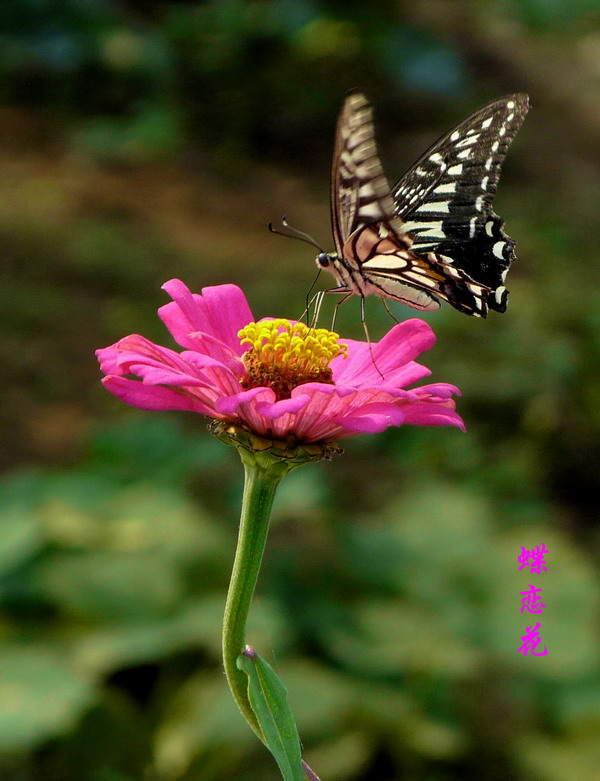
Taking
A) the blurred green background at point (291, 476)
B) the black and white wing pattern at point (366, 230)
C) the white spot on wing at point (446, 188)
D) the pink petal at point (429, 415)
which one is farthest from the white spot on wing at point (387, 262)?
the blurred green background at point (291, 476)

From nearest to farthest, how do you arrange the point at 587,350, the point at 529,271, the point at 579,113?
Result: the point at 587,350, the point at 529,271, the point at 579,113

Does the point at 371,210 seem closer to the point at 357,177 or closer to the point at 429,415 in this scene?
the point at 357,177

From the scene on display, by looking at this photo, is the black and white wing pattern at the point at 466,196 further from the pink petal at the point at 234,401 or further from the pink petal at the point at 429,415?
the pink petal at the point at 234,401

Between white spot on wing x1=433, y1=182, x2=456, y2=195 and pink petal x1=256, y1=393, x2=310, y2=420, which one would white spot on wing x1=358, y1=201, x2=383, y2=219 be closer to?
white spot on wing x1=433, y1=182, x2=456, y2=195

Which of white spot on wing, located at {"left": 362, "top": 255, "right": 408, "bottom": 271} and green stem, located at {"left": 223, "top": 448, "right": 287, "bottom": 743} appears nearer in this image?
green stem, located at {"left": 223, "top": 448, "right": 287, "bottom": 743}

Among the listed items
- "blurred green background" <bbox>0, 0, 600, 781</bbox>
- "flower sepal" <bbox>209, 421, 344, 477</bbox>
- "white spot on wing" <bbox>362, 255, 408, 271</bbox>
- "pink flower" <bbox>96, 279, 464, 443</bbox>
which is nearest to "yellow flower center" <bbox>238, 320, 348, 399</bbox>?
"pink flower" <bbox>96, 279, 464, 443</bbox>

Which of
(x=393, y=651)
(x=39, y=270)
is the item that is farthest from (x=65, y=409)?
(x=393, y=651)

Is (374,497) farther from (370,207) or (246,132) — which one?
(246,132)
